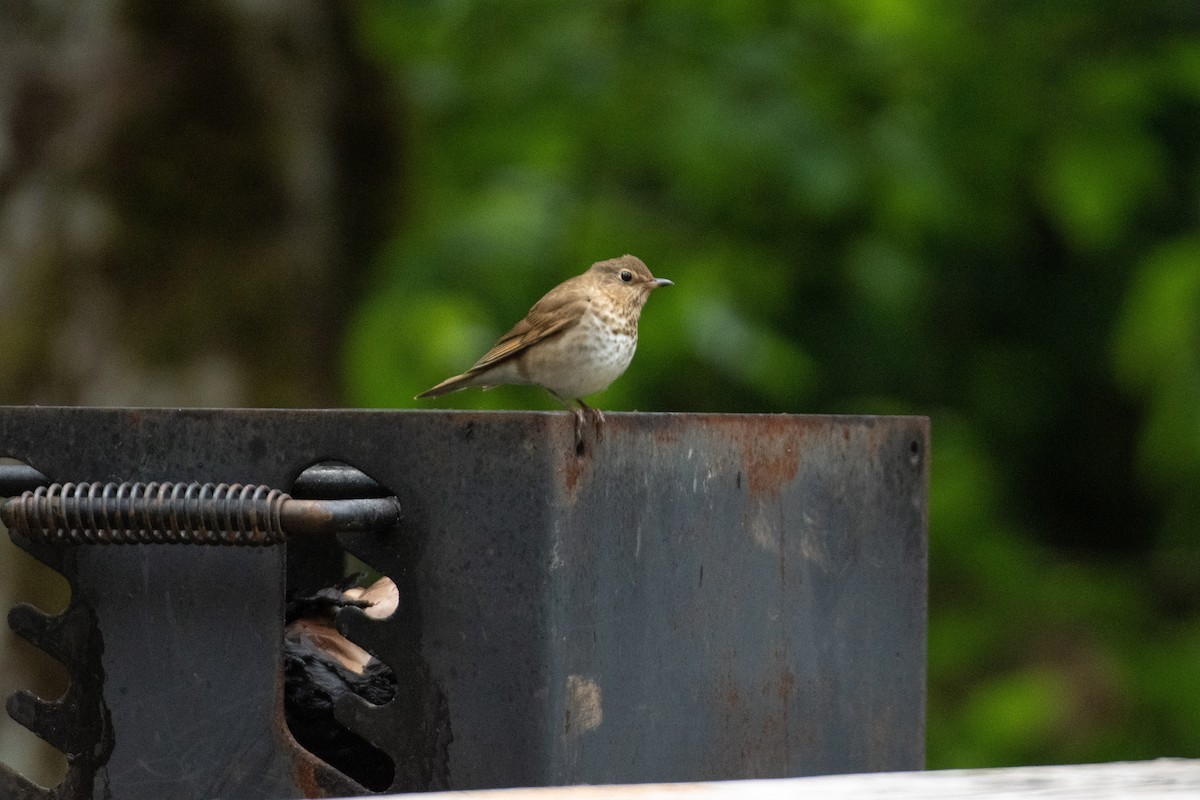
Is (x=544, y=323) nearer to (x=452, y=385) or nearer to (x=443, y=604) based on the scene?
(x=452, y=385)

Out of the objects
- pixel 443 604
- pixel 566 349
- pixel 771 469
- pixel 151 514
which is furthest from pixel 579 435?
pixel 566 349

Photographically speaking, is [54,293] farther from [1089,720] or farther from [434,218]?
[1089,720]

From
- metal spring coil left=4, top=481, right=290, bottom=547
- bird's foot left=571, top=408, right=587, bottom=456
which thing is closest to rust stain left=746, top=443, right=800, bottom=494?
bird's foot left=571, top=408, right=587, bottom=456

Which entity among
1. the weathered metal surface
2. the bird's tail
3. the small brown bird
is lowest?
the weathered metal surface

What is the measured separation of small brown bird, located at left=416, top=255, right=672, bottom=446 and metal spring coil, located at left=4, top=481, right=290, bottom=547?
172 cm

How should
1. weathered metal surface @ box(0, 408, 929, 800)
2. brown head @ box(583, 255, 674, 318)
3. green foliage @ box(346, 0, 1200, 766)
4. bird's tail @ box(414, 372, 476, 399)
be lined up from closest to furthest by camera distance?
weathered metal surface @ box(0, 408, 929, 800)
bird's tail @ box(414, 372, 476, 399)
brown head @ box(583, 255, 674, 318)
green foliage @ box(346, 0, 1200, 766)

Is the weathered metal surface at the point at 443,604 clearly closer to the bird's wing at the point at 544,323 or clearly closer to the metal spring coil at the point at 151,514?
the metal spring coil at the point at 151,514

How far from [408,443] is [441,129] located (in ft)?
15.9

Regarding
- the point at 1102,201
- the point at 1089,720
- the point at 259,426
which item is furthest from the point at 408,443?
the point at 1089,720

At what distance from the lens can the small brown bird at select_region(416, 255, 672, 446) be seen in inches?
153

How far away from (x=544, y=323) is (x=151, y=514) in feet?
6.26

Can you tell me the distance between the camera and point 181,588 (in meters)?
2.31

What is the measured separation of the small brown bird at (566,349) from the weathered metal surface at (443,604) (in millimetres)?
1394

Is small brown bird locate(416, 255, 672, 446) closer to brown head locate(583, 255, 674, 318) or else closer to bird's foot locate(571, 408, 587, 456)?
brown head locate(583, 255, 674, 318)
